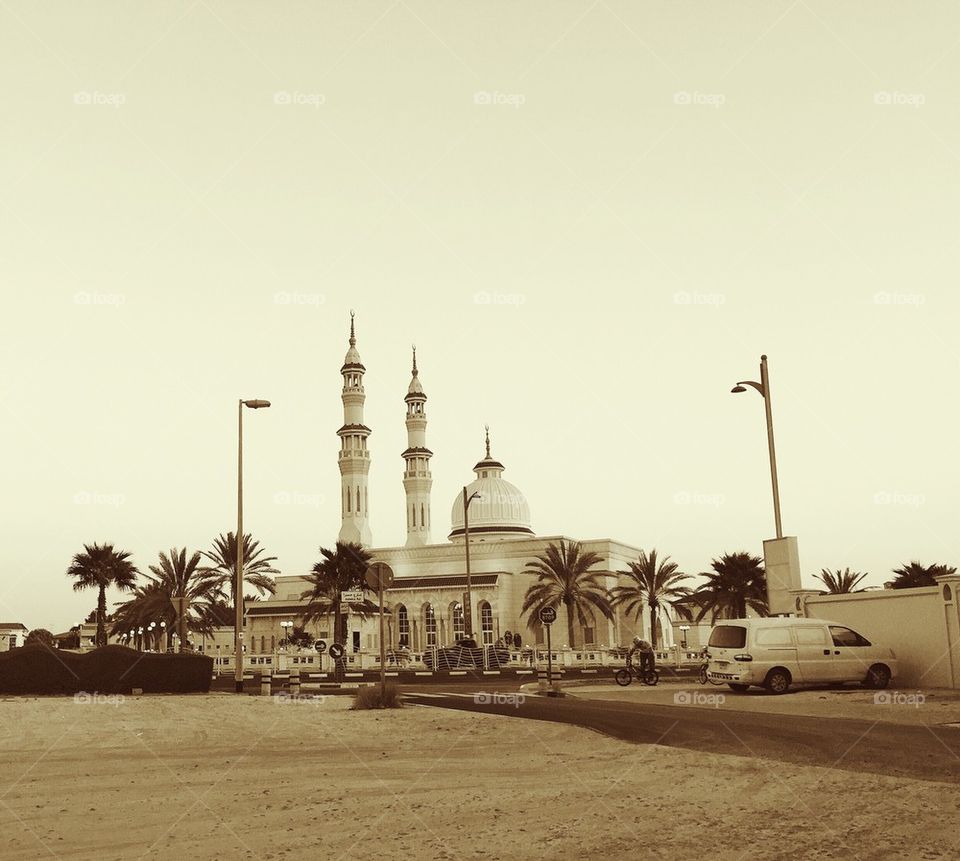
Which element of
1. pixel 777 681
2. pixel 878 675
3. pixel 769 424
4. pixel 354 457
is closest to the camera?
pixel 777 681

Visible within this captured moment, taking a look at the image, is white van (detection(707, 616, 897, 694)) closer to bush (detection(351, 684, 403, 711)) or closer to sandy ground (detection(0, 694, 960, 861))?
bush (detection(351, 684, 403, 711))

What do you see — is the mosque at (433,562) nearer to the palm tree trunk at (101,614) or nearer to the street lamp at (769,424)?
the palm tree trunk at (101,614)

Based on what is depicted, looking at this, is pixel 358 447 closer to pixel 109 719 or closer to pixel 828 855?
pixel 109 719

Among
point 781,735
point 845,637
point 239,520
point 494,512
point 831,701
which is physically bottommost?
point 831,701

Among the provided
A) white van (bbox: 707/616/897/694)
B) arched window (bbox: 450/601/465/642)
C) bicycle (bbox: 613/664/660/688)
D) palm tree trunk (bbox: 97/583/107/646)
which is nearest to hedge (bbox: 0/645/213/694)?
bicycle (bbox: 613/664/660/688)

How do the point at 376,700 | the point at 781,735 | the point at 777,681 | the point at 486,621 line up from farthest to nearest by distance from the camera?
the point at 486,621 → the point at 777,681 → the point at 376,700 → the point at 781,735

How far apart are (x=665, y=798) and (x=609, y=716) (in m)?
7.29

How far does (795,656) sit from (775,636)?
0.56 meters

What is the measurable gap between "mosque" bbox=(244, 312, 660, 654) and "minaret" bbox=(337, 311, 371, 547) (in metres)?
0.07

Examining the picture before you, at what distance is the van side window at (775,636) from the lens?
20.4 m

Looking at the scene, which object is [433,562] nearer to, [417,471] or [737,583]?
[417,471]

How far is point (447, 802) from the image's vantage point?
8422 mm

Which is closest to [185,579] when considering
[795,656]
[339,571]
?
[339,571]

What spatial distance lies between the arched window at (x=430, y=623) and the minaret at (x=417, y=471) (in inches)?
314
